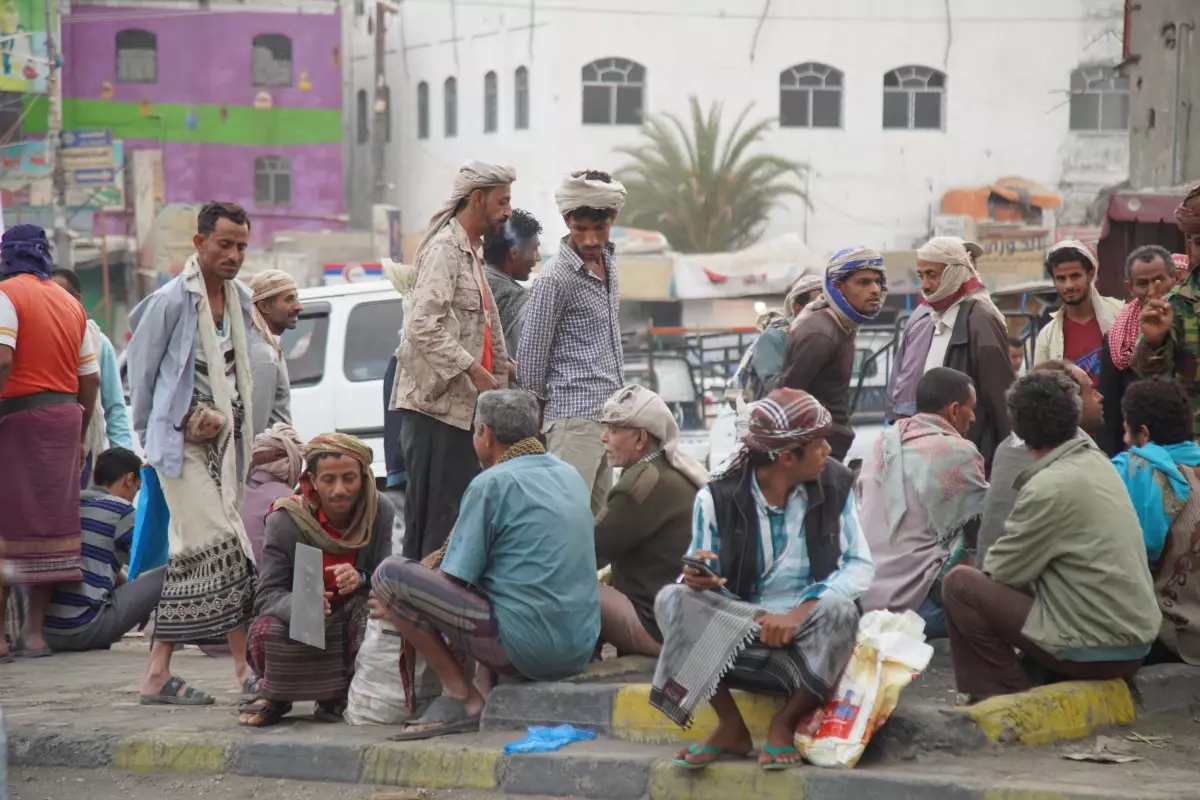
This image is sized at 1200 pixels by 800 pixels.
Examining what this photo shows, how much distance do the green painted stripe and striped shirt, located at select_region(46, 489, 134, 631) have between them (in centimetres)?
3478

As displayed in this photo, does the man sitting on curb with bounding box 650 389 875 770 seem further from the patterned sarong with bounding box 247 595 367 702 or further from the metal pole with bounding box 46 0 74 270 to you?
the metal pole with bounding box 46 0 74 270

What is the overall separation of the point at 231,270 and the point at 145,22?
37.1 metres

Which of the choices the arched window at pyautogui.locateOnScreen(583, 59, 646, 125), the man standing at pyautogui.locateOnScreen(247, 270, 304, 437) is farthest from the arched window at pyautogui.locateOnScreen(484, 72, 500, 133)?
the man standing at pyautogui.locateOnScreen(247, 270, 304, 437)

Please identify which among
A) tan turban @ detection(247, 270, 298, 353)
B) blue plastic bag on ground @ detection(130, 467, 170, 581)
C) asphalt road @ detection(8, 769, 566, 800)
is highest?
tan turban @ detection(247, 270, 298, 353)

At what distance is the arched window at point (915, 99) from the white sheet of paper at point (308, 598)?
117 ft

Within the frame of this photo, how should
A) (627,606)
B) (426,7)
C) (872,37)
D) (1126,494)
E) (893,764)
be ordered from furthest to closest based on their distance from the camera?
(426,7) < (872,37) < (627,606) < (1126,494) < (893,764)

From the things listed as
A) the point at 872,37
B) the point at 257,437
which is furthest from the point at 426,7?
→ the point at 257,437

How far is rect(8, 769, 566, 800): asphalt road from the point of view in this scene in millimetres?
5383

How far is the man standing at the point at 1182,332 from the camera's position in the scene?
622 centimetres

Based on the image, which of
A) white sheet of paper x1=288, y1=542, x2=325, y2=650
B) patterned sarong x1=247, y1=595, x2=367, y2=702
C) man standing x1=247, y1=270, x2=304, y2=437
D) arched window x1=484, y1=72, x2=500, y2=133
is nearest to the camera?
white sheet of paper x1=288, y1=542, x2=325, y2=650

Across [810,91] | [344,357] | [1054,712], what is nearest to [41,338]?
[344,357]

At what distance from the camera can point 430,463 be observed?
6.37 meters

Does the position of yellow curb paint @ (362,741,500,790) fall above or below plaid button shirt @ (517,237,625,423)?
below

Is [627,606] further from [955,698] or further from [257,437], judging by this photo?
[257,437]
